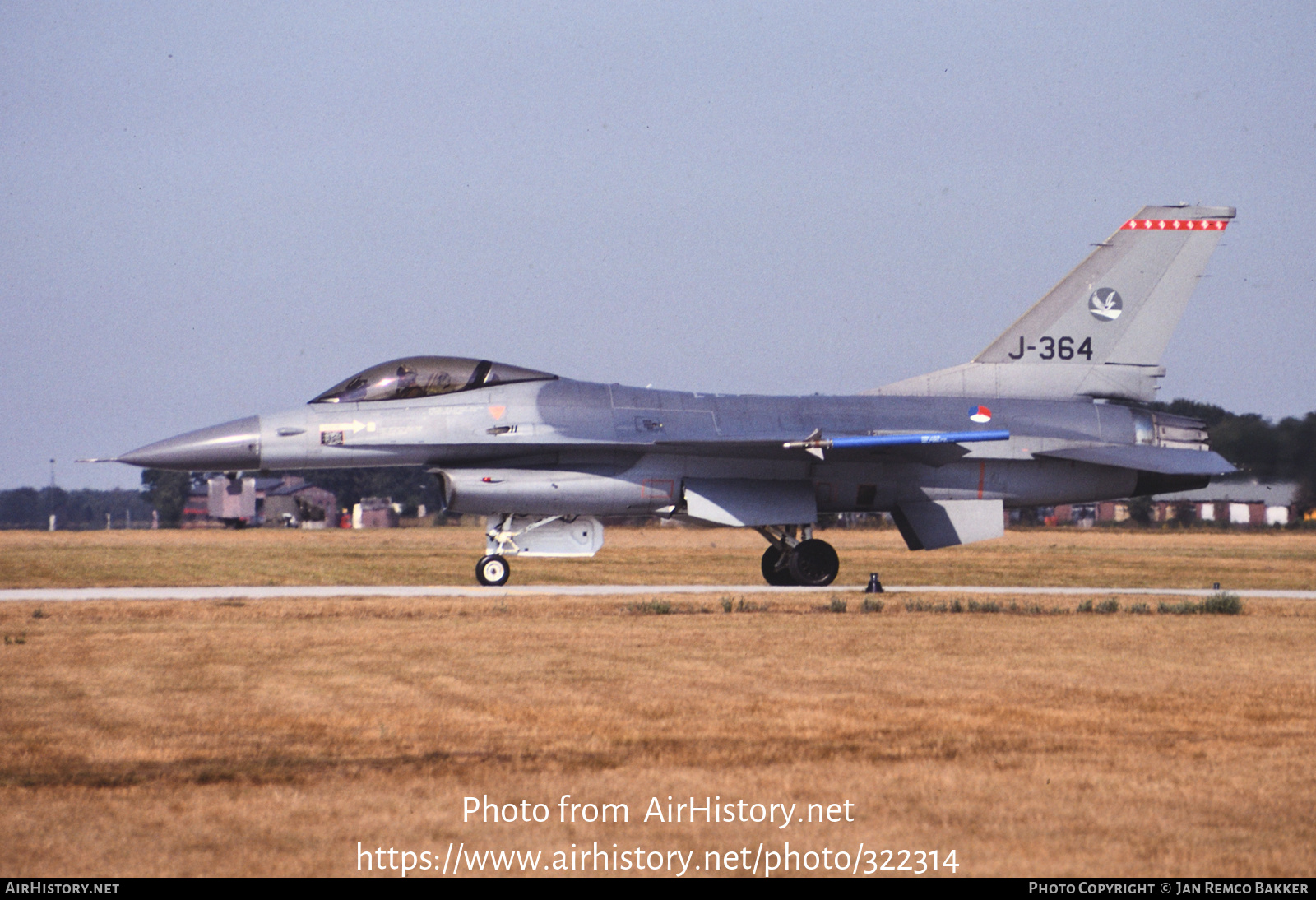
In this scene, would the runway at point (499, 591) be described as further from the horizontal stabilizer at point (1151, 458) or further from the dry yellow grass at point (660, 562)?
the dry yellow grass at point (660, 562)

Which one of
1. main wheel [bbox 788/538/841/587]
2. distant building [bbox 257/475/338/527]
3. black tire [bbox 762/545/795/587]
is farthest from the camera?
distant building [bbox 257/475/338/527]

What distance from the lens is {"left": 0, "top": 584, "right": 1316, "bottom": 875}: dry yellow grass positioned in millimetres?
5000

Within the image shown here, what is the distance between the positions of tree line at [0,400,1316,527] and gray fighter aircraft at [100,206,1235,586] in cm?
104

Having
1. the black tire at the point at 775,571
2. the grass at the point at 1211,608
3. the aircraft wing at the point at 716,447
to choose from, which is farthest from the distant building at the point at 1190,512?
the grass at the point at 1211,608

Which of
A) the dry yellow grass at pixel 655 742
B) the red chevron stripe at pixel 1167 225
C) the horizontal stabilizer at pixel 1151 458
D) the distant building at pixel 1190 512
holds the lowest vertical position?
the dry yellow grass at pixel 655 742

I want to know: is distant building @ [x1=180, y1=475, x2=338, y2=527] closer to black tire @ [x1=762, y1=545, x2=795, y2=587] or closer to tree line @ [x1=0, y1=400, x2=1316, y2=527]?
tree line @ [x1=0, y1=400, x2=1316, y2=527]

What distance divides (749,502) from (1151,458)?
6.11 m

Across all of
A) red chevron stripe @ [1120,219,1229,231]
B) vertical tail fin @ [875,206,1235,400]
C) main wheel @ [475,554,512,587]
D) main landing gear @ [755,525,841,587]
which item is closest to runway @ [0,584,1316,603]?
main wheel @ [475,554,512,587]

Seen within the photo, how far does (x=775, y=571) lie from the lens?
2088 centimetres

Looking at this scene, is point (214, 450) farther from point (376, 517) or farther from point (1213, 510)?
point (376, 517)

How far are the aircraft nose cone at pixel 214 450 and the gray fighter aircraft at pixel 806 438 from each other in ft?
0.08

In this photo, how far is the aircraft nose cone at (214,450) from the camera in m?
18.0

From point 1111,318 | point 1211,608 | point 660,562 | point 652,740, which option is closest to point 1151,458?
point 1111,318

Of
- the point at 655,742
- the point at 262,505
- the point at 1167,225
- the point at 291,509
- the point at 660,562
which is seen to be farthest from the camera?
the point at 291,509
